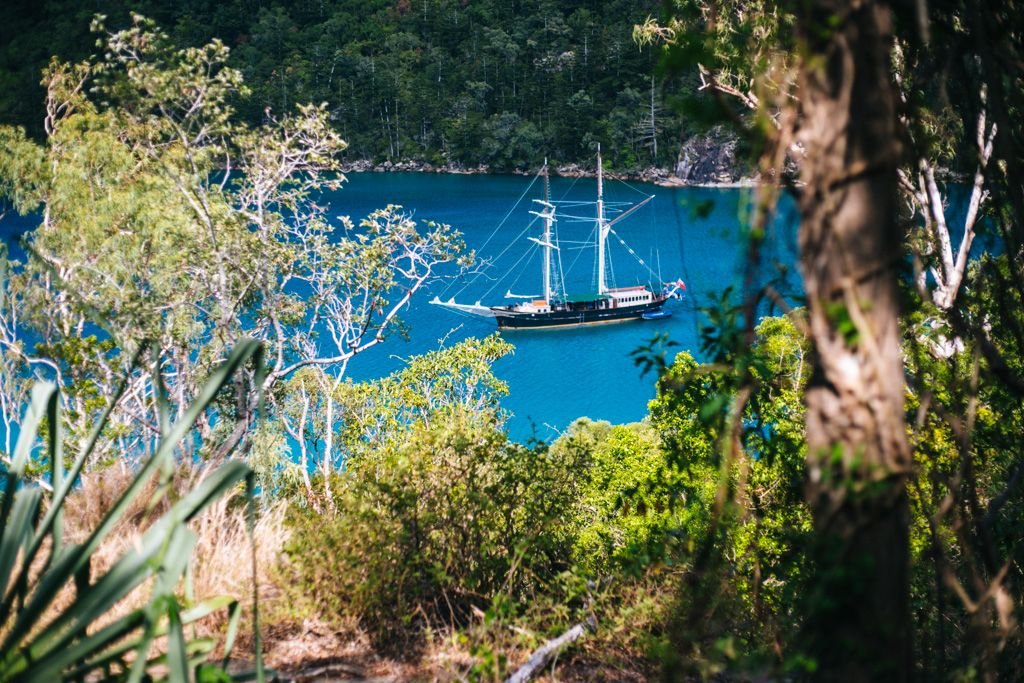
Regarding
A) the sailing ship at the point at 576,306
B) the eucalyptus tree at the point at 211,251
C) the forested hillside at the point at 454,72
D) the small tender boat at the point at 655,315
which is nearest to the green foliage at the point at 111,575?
the eucalyptus tree at the point at 211,251

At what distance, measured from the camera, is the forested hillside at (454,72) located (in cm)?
5238

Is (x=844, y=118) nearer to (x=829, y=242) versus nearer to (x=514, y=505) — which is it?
(x=829, y=242)

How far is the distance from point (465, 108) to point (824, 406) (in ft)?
193

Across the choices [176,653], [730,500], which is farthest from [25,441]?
[730,500]

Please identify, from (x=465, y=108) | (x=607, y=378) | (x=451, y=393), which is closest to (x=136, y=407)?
(x=451, y=393)

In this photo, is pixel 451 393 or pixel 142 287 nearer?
pixel 142 287

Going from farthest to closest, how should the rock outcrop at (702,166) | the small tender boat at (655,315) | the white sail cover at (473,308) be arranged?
the rock outcrop at (702,166)
the small tender boat at (655,315)
the white sail cover at (473,308)

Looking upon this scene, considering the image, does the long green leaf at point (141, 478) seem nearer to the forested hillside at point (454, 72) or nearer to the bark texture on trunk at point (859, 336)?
the bark texture on trunk at point (859, 336)

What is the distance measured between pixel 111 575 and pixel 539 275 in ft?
121

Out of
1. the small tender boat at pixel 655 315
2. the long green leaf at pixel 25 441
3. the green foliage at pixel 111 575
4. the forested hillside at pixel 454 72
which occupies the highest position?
the forested hillside at pixel 454 72

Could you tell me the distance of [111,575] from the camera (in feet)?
4.28

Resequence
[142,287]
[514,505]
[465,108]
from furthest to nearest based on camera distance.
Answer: [465,108]
[142,287]
[514,505]

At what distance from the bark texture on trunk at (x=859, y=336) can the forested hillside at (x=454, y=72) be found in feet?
157

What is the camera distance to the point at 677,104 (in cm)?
115
